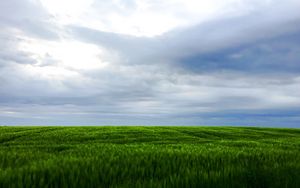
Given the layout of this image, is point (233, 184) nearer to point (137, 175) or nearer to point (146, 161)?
point (137, 175)

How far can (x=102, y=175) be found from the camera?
6.08 metres

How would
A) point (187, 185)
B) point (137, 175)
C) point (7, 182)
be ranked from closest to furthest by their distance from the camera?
point (7, 182), point (187, 185), point (137, 175)

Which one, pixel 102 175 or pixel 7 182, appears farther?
pixel 102 175

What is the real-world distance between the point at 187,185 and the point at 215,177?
850 mm

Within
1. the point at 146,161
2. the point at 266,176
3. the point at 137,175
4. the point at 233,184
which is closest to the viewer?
the point at 233,184

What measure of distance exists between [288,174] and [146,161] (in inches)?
124

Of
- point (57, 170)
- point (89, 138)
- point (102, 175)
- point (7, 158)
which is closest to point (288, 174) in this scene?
point (102, 175)

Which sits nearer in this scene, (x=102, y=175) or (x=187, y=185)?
(x=187, y=185)

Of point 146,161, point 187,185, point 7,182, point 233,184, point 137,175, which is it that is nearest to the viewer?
point 7,182

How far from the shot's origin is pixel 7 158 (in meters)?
8.15

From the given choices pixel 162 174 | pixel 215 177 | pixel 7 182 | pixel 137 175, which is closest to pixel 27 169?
pixel 7 182

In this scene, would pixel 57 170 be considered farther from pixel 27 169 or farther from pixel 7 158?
pixel 7 158

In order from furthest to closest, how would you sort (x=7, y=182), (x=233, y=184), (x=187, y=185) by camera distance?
(x=233, y=184), (x=187, y=185), (x=7, y=182)

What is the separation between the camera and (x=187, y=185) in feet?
18.5
